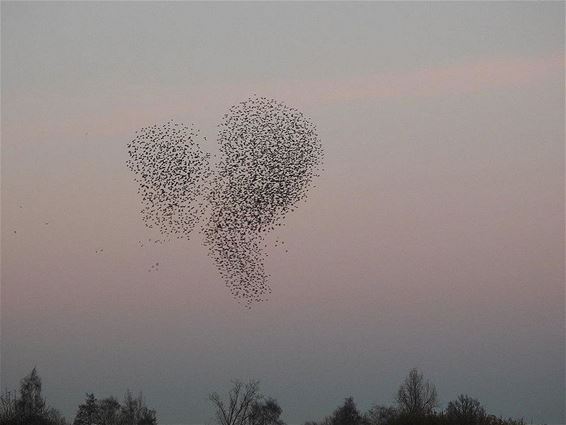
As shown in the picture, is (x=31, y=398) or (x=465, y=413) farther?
(x=31, y=398)

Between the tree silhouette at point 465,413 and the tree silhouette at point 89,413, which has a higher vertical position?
the tree silhouette at point 89,413

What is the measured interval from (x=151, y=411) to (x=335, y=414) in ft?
70.3

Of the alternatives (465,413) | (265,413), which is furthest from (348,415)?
(465,413)

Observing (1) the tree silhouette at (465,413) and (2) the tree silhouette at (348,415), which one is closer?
(1) the tree silhouette at (465,413)

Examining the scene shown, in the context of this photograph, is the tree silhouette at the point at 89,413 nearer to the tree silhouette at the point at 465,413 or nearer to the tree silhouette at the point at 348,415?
the tree silhouette at the point at 348,415

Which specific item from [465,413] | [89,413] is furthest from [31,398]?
[465,413]

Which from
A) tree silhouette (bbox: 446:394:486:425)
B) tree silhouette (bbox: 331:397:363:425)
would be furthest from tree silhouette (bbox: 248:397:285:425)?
tree silhouette (bbox: 446:394:486:425)

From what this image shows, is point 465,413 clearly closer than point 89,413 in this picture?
Yes

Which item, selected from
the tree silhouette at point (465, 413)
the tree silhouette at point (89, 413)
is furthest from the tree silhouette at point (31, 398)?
the tree silhouette at point (465, 413)

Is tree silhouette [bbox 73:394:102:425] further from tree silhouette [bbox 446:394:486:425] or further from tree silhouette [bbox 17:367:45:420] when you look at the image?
tree silhouette [bbox 446:394:486:425]

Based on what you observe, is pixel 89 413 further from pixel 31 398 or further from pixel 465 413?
pixel 465 413

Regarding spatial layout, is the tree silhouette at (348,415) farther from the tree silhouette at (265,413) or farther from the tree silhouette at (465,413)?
the tree silhouette at (465,413)

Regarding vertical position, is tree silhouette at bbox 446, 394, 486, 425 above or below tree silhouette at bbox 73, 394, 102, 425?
below

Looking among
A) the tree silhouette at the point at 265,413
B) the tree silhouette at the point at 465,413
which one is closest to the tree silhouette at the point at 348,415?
the tree silhouette at the point at 265,413
